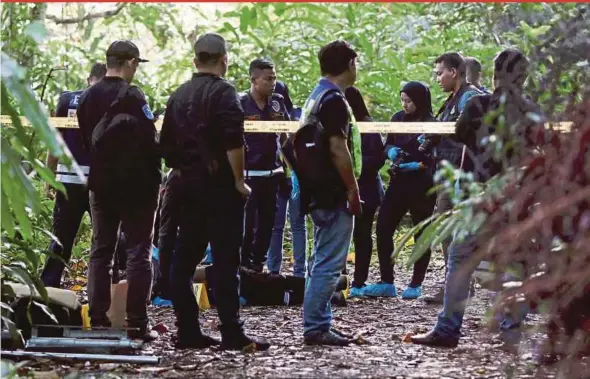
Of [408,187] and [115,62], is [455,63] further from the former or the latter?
[115,62]

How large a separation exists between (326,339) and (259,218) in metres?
2.63

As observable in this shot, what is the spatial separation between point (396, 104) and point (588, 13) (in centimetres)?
850

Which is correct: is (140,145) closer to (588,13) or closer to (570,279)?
(588,13)

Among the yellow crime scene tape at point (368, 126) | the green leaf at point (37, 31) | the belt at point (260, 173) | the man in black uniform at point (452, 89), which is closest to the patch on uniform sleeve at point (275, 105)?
the yellow crime scene tape at point (368, 126)

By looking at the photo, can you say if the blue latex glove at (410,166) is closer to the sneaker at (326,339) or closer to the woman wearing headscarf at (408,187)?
the woman wearing headscarf at (408,187)

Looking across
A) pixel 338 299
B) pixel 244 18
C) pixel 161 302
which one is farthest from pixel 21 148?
pixel 244 18

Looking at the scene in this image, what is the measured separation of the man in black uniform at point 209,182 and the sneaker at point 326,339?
305 millimetres

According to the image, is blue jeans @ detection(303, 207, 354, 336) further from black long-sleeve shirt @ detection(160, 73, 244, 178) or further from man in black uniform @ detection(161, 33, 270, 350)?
black long-sleeve shirt @ detection(160, 73, 244, 178)

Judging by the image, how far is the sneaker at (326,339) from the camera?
6.55 meters

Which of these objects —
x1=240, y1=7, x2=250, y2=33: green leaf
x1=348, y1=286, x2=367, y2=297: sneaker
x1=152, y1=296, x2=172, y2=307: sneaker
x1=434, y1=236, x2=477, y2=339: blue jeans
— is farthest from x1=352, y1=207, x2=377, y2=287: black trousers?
x1=240, y1=7, x2=250, y2=33: green leaf

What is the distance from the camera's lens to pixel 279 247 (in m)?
9.47

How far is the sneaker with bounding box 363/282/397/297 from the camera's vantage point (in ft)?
29.3

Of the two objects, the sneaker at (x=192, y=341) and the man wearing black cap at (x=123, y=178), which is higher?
the man wearing black cap at (x=123, y=178)

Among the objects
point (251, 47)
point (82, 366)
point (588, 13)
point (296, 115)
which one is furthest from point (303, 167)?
point (251, 47)
